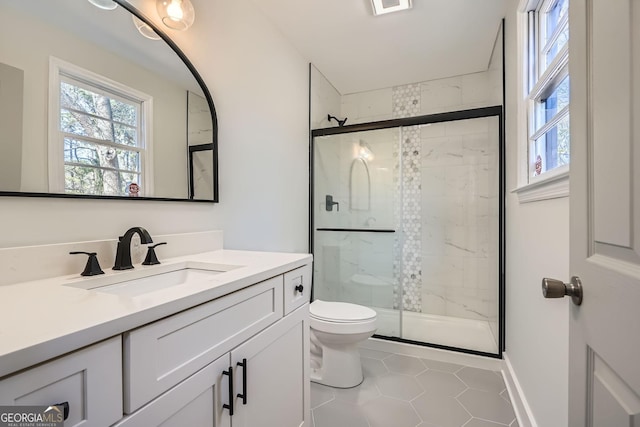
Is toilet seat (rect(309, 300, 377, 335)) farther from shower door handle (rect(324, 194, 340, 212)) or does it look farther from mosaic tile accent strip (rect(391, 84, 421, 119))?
mosaic tile accent strip (rect(391, 84, 421, 119))

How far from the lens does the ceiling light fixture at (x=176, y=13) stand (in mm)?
1318

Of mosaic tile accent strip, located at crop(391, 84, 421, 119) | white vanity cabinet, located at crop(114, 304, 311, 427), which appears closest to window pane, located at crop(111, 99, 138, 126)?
white vanity cabinet, located at crop(114, 304, 311, 427)

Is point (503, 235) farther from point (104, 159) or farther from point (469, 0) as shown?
point (104, 159)

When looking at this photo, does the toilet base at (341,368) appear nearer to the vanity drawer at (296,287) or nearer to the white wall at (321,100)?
the vanity drawer at (296,287)

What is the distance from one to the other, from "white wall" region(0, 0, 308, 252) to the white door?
1.42 metres

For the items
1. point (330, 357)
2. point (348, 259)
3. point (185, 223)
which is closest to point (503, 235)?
point (348, 259)

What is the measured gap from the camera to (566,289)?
0.63 m

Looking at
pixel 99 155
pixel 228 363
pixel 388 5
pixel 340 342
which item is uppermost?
pixel 388 5

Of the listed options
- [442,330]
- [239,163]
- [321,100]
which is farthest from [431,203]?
[239,163]

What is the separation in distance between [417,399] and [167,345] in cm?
160

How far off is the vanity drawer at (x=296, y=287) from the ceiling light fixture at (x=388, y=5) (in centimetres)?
170

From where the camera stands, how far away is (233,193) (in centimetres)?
177

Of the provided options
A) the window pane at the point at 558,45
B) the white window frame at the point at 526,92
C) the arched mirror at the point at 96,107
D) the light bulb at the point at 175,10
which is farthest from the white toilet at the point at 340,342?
the light bulb at the point at 175,10

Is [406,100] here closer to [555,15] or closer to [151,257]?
[555,15]
